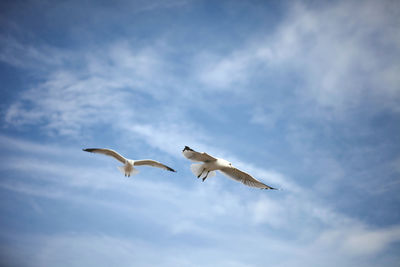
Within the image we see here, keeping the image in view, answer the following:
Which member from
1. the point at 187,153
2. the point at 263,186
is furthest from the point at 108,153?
the point at 263,186

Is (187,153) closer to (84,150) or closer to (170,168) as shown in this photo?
(170,168)

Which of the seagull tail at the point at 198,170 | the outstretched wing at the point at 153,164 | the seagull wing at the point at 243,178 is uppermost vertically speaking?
the outstretched wing at the point at 153,164

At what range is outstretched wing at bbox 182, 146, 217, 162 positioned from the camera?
51.8 feet

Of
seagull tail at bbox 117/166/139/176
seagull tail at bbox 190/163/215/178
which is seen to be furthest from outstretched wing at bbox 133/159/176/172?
seagull tail at bbox 190/163/215/178

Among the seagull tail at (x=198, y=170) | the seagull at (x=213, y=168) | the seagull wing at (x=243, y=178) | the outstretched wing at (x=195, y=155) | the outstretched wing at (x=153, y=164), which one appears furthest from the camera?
the outstretched wing at (x=153, y=164)

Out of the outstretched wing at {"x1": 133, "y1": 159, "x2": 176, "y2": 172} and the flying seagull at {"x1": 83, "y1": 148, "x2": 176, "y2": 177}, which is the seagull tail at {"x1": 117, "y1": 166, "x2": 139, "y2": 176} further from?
the outstretched wing at {"x1": 133, "y1": 159, "x2": 176, "y2": 172}

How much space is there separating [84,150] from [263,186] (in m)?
9.14

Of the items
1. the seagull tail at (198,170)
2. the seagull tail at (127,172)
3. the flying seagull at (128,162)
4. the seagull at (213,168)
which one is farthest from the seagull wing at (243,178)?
the seagull tail at (127,172)

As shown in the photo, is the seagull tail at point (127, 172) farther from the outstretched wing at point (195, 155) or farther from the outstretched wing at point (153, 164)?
the outstretched wing at point (195, 155)

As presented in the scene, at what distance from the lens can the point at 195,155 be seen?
16125 millimetres

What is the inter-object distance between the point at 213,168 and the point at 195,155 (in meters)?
1.35

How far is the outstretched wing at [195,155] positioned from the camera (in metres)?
15.8

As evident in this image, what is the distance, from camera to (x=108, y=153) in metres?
18.2

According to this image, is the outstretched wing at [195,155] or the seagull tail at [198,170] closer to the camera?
the outstretched wing at [195,155]
